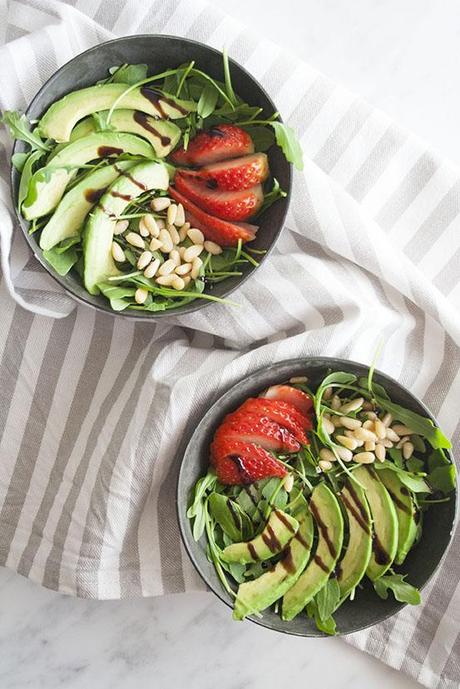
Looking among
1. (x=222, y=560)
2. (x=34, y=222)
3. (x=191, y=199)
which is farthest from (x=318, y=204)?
(x=222, y=560)

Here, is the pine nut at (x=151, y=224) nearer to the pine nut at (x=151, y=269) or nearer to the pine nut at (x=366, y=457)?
the pine nut at (x=151, y=269)

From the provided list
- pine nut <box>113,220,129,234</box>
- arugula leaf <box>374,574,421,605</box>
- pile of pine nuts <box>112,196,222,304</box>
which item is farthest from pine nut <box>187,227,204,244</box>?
arugula leaf <box>374,574,421,605</box>

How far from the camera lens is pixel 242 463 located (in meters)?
1.38

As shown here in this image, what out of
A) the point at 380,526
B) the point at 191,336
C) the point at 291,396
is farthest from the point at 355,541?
the point at 191,336

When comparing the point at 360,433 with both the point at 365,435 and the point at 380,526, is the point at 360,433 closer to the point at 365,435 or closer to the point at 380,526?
the point at 365,435

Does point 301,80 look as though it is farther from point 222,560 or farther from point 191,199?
point 222,560

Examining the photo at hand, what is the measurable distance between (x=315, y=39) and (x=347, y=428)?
2.41 feet

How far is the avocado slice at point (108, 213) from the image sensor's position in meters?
1.36

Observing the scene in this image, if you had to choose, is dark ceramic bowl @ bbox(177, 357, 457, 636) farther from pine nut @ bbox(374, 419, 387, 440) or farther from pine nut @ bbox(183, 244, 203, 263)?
pine nut @ bbox(183, 244, 203, 263)

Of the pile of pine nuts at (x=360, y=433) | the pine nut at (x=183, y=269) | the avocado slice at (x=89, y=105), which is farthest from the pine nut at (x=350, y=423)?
the avocado slice at (x=89, y=105)

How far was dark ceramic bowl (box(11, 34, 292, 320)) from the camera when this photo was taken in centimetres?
137

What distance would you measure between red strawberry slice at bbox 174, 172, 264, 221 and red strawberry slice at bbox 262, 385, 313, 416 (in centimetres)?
28

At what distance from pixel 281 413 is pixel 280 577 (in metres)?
0.26

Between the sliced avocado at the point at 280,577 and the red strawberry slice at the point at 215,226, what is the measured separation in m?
0.45
